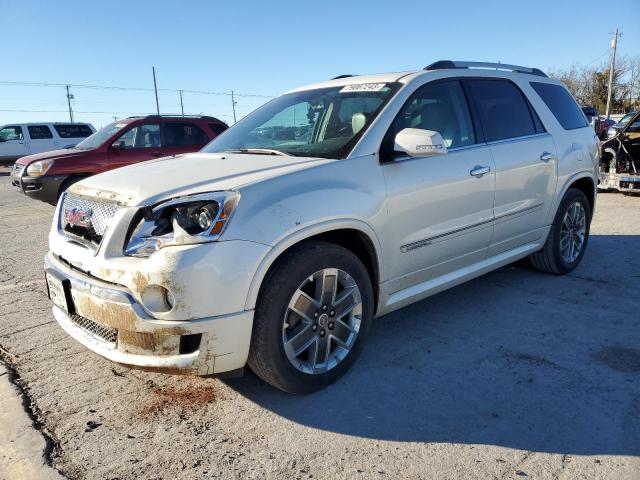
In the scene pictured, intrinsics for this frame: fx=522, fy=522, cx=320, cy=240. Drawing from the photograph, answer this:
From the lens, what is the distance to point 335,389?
3.03m

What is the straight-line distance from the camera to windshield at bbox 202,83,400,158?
333cm

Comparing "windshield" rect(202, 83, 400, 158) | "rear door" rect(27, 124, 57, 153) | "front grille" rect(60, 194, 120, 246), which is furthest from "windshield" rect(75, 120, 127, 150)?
"rear door" rect(27, 124, 57, 153)

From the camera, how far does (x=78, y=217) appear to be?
300 centimetres

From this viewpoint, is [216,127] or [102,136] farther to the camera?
[216,127]

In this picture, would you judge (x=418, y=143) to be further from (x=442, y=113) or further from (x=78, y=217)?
(x=78, y=217)

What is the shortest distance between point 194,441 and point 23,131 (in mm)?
22438

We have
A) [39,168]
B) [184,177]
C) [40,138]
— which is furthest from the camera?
[40,138]

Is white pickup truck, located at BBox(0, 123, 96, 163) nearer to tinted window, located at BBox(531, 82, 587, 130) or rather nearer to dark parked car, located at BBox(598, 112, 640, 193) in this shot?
dark parked car, located at BBox(598, 112, 640, 193)

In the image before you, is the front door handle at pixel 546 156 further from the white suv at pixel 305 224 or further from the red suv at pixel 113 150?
the red suv at pixel 113 150

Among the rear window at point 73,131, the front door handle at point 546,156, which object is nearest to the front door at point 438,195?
the front door handle at point 546,156

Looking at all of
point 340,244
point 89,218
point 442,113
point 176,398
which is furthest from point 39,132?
point 340,244

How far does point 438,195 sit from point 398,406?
138cm

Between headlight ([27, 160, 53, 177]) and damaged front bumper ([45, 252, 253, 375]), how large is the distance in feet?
24.0

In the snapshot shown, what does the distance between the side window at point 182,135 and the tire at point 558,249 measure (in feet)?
23.3
